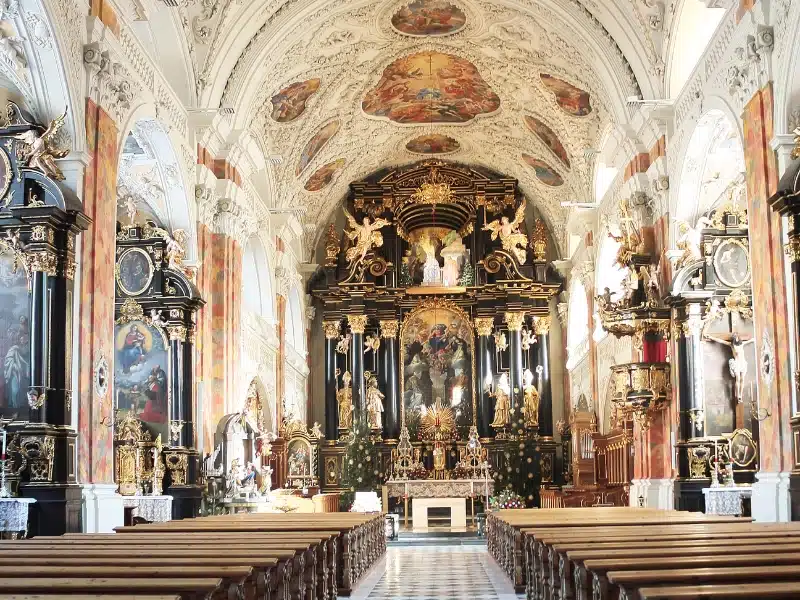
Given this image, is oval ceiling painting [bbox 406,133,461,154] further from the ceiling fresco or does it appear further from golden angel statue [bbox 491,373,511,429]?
golden angel statue [bbox 491,373,511,429]

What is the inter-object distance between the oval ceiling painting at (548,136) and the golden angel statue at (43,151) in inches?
609

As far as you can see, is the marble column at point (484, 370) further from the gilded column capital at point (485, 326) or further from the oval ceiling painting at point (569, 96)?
the oval ceiling painting at point (569, 96)

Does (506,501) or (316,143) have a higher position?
(316,143)

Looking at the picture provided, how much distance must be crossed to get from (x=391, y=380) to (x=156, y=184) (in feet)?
42.0

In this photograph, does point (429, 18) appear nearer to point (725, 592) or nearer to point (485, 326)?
point (485, 326)

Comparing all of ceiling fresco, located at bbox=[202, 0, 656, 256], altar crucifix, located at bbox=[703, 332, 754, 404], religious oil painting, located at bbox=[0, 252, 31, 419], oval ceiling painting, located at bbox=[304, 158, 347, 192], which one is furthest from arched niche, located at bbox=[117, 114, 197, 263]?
oval ceiling painting, located at bbox=[304, 158, 347, 192]

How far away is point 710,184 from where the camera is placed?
1789cm

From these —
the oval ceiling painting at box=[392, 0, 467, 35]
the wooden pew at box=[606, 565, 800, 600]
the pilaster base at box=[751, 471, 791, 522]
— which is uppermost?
the oval ceiling painting at box=[392, 0, 467, 35]

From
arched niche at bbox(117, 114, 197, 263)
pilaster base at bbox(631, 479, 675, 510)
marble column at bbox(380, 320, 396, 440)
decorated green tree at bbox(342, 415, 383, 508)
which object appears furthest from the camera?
marble column at bbox(380, 320, 396, 440)

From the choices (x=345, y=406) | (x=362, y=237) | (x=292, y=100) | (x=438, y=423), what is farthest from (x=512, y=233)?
(x=292, y=100)

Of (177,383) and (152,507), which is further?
(177,383)

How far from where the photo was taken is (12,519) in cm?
1099

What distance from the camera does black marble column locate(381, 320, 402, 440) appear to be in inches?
1121

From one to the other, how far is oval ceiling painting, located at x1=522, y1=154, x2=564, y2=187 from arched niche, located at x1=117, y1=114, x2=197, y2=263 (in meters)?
12.3
